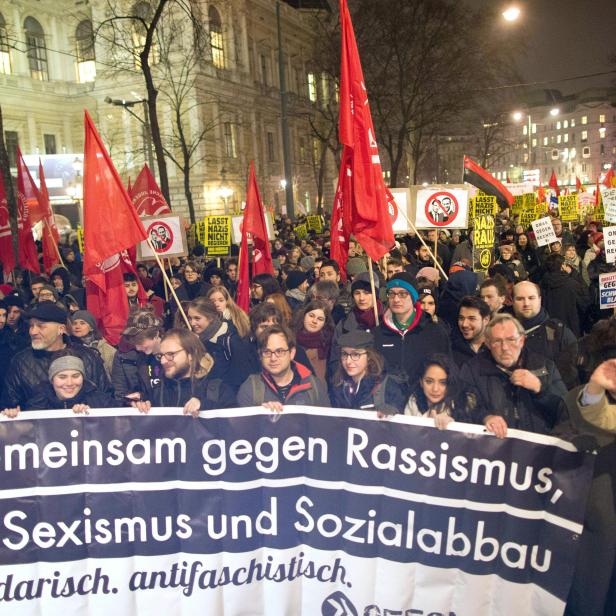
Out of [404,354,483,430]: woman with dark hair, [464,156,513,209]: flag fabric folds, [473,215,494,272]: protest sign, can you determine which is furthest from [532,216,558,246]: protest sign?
[404,354,483,430]: woman with dark hair

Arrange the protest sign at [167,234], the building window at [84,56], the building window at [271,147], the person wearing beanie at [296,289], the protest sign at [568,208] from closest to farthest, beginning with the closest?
the person wearing beanie at [296,289]
the protest sign at [167,234]
the protest sign at [568,208]
the building window at [84,56]
the building window at [271,147]

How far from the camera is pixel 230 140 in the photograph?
44.6m

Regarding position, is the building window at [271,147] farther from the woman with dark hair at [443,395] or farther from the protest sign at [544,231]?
the woman with dark hair at [443,395]

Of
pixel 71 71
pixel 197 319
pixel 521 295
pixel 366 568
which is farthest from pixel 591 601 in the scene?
pixel 71 71

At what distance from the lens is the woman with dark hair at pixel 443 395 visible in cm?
319

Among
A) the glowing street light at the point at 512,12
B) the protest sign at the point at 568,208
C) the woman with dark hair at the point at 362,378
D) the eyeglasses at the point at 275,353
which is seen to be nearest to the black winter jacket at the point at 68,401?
the eyeglasses at the point at 275,353

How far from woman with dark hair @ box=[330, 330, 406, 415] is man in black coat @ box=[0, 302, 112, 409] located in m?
1.69

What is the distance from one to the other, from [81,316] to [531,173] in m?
38.2

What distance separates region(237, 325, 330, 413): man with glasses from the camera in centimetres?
349

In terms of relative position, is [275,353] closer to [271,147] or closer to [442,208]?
[442,208]

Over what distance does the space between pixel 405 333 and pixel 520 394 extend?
1525 millimetres

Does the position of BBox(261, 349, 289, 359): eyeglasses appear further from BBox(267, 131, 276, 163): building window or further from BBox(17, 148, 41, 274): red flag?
BBox(267, 131, 276, 163): building window

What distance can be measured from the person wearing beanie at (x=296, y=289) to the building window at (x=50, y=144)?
4109 cm

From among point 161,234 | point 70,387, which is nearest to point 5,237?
point 161,234
